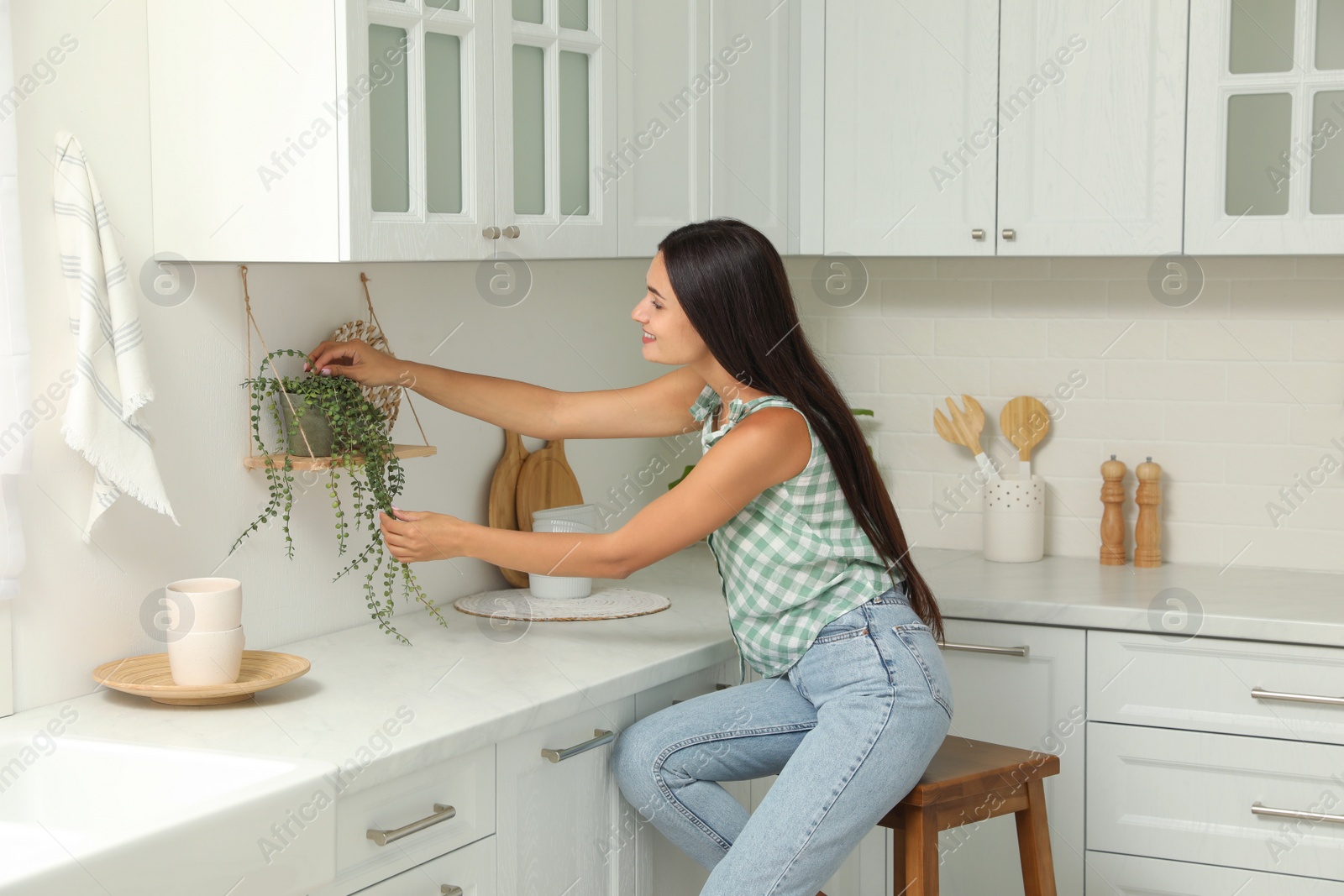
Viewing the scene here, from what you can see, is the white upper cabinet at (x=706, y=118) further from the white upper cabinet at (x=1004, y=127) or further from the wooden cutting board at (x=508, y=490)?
the wooden cutting board at (x=508, y=490)

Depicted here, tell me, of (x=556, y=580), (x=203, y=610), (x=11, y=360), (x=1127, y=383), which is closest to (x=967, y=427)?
(x=1127, y=383)

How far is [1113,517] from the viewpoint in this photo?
114 inches

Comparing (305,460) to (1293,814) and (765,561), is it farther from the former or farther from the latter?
(1293,814)

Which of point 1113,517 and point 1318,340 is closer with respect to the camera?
point 1318,340

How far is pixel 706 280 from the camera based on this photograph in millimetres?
1978

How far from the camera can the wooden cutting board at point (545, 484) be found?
103 inches

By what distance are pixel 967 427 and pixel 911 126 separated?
707mm

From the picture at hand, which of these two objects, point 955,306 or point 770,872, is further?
point 955,306

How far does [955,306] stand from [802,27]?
73 centimetres

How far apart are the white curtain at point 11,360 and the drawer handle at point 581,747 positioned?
74cm

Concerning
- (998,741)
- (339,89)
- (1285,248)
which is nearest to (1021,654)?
(998,741)

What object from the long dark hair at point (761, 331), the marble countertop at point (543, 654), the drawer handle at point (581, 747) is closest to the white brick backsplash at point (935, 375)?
the marble countertop at point (543, 654)

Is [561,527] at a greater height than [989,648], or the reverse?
[561,527]

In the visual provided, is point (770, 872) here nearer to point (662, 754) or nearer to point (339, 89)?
point (662, 754)
